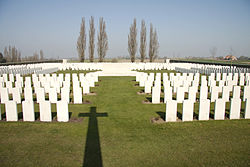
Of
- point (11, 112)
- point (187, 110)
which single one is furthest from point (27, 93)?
point (187, 110)

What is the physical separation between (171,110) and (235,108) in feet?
7.26

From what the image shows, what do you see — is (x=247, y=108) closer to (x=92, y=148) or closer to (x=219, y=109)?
(x=219, y=109)

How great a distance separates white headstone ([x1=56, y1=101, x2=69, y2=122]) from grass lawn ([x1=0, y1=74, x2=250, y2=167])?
233 millimetres

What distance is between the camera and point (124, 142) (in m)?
5.00

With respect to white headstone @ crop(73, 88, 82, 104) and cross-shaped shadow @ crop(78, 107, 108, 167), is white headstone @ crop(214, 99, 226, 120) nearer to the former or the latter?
cross-shaped shadow @ crop(78, 107, 108, 167)

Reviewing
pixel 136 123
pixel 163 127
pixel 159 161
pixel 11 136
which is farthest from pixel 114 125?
pixel 11 136

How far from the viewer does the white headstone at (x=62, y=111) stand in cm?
636

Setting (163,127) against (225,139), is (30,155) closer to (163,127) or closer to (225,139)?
(163,127)

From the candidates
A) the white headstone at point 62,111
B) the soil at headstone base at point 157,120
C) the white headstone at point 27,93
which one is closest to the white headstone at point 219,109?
the soil at headstone base at point 157,120

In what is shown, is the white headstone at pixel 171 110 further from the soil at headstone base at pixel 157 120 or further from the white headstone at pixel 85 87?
the white headstone at pixel 85 87

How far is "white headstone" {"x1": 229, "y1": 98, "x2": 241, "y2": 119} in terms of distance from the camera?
6691 millimetres

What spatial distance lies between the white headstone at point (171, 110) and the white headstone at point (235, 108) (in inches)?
76.6

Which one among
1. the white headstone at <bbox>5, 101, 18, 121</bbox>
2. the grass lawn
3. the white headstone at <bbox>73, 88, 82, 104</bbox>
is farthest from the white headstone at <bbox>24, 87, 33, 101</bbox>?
the grass lawn

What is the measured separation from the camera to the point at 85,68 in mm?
29578
